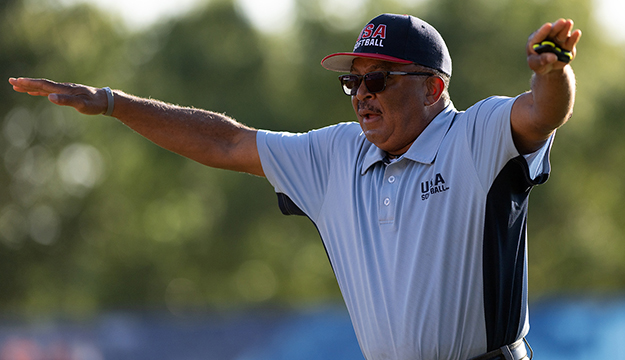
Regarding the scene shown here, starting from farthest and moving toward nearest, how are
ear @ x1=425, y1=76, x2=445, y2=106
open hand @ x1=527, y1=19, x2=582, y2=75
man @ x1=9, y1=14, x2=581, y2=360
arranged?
1. ear @ x1=425, y1=76, x2=445, y2=106
2. man @ x1=9, y1=14, x2=581, y2=360
3. open hand @ x1=527, y1=19, x2=582, y2=75

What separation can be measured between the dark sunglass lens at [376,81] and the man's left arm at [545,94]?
2.28 feet

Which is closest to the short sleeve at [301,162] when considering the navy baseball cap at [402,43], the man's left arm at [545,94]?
the navy baseball cap at [402,43]

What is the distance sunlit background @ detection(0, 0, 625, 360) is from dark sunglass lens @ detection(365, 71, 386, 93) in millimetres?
12869

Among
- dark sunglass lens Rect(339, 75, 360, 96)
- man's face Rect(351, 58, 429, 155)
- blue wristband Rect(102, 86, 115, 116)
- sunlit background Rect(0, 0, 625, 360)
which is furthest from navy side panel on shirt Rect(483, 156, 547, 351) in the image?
sunlit background Rect(0, 0, 625, 360)

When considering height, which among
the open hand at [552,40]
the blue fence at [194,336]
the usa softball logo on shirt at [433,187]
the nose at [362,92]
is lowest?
the blue fence at [194,336]

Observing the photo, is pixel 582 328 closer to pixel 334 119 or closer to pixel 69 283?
pixel 334 119

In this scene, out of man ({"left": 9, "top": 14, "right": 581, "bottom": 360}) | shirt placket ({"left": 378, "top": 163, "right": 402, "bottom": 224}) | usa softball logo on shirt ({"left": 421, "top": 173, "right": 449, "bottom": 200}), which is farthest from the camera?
shirt placket ({"left": 378, "top": 163, "right": 402, "bottom": 224})

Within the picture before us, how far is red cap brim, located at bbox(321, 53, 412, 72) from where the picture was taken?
300 centimetres

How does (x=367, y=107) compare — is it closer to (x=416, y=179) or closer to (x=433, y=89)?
(x=433, y=89)

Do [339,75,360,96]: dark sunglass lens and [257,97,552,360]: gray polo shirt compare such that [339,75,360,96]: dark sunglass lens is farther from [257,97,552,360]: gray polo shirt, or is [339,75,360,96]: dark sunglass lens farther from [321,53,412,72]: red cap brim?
[257,97,552,360]: gray polo shirt

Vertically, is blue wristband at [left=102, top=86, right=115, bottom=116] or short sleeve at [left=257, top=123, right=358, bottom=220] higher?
blue wristband at [left=102, top=86, right=115, bottom=116]

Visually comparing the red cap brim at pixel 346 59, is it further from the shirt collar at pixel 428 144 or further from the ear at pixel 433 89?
the shirt collar at pixel 428 144

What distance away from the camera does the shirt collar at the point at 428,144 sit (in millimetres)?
2885

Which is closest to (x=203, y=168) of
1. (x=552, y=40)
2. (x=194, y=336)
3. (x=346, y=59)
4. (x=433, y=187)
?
(x=194, y=336)
